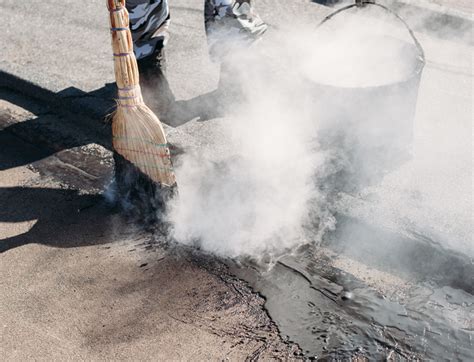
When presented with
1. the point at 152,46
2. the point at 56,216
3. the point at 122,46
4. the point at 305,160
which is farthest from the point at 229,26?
the point at 56,216

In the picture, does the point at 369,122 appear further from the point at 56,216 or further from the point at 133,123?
the point at 56,216

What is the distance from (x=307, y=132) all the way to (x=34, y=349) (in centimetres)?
216

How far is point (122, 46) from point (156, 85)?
1.31 metres

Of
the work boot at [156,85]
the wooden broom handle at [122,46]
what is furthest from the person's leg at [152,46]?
the wooden broom handle at [122,46]

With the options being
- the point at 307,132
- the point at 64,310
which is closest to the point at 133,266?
the point at 64,310

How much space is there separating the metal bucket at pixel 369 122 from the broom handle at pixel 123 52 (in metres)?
0.99

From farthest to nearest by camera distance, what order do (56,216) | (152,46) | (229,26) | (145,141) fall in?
1. (229,26)
2. (152,46)
3. (56,216)
4. (145,141)

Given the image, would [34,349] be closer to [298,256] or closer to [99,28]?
[298,256]

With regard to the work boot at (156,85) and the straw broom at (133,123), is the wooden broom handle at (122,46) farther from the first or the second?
the work boot at (156,85)

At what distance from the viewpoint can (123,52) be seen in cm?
324

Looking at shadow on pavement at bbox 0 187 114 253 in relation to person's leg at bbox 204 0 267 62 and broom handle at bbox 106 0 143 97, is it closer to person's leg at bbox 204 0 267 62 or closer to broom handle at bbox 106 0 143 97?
broom handle at bbox 106 0 143 97

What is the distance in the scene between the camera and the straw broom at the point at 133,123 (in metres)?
3.24

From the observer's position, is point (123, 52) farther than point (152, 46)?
No

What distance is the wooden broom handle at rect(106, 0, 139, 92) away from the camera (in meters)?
3.16
